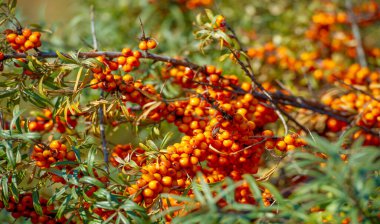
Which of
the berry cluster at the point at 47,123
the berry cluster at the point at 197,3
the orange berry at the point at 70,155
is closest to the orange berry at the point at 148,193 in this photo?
the orange berry at the point at 70,155

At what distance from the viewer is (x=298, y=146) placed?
5.48 feet

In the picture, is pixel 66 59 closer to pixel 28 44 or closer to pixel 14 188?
pixel 28 44

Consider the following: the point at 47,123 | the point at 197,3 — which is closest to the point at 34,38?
the point at 47,123

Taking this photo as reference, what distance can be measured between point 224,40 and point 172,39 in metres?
1.70

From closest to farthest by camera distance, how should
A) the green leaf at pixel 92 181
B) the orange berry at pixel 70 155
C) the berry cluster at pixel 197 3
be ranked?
the green leaf at pixel 92 181 → the orange berry at pixel 70 155 → the berry cluster at pixel 197 3

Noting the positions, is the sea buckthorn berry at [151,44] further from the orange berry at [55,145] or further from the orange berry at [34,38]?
the orange berry at [55,145]

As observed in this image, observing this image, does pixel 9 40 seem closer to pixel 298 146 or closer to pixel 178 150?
pixel 178 150

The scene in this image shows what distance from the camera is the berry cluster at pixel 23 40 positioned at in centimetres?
169

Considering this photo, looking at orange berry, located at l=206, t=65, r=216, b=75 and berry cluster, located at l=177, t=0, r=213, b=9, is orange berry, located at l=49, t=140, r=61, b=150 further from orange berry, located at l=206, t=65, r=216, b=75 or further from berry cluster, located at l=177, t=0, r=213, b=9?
berry cluster, located at l=177, t=0, r=213, b=9

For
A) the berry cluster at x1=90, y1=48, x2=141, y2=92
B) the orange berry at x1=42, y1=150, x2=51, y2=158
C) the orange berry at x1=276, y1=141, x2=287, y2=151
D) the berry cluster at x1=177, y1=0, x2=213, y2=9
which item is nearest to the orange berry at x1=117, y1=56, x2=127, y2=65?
the berry cluster at x1=90, y1=48, x2=141, y2=92

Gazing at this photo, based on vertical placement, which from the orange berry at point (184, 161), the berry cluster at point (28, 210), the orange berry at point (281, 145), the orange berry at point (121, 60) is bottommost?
the berry cluster at point (28, 210)

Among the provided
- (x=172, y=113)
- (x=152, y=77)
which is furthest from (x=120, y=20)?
(x=172, y=113)

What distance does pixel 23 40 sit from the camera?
5.56ft

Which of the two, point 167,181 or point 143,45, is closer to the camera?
point 167,181
